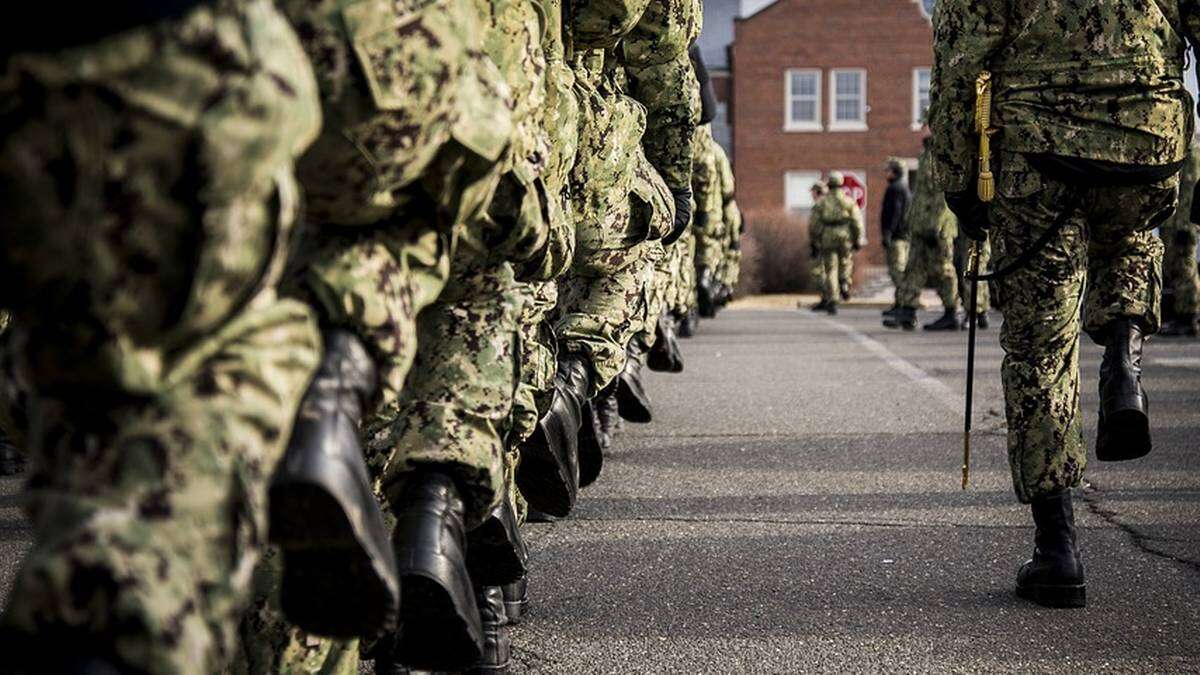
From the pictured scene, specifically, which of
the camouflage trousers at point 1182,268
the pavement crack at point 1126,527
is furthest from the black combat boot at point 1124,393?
the camouflage trousers at point 1182,268

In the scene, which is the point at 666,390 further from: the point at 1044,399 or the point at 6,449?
the point at 1044,399

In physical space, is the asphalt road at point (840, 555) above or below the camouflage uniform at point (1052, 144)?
below

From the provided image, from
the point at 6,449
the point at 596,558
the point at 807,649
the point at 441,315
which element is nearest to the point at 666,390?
the point at 6,449

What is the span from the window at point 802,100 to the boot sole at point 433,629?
49.2m

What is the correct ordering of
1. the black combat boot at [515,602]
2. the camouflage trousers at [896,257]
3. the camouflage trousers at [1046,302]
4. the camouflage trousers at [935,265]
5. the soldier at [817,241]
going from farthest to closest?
the soldier at [817,241] < the camouflage trousers at [896,257] < the camouflage trousers at [935,265] < the camouflage trousers at [1046,302] < the black combat boot at [515,602]

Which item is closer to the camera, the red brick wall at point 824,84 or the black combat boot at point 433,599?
the black combat boot at point 433,599

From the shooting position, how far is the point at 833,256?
25.5 meters

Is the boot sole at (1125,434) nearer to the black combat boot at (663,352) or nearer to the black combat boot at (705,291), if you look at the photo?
the black combat boot at (663,352)

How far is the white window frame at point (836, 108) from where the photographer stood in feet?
168

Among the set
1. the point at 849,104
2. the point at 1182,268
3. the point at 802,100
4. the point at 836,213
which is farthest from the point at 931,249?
the point at 802,100

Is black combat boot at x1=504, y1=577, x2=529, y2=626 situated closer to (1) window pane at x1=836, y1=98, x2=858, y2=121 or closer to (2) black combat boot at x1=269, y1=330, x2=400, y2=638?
(2) black combat boot at x1=269, y1=330, x2=400, y2=638

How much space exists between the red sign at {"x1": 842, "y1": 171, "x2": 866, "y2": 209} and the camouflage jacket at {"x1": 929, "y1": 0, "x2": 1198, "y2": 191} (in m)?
40.8

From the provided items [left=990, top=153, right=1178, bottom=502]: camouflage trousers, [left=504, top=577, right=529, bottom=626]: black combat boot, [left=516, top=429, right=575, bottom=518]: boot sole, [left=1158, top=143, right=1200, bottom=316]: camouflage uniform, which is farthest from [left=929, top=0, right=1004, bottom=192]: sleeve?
[left=1158, top=143, right=1200, bottom=316]: camouflage uniform

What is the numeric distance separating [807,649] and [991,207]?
160cm
